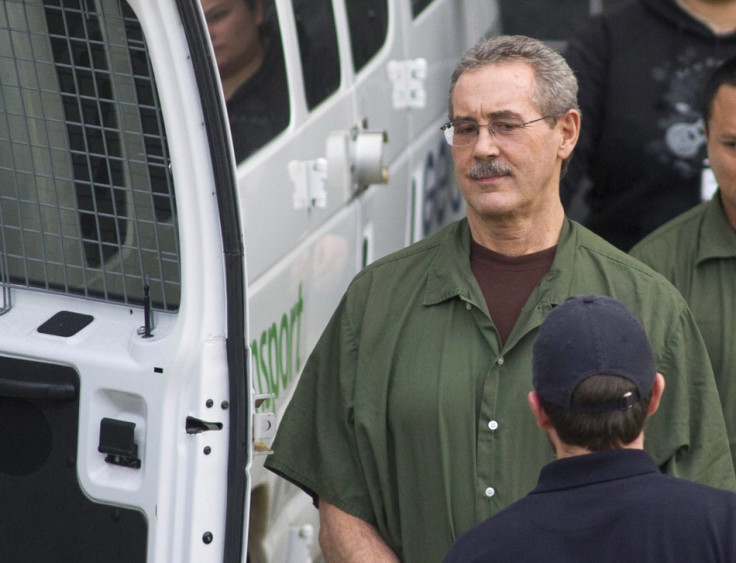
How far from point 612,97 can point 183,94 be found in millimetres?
2088

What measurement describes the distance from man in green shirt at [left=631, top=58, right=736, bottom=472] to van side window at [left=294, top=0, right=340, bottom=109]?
102 cm

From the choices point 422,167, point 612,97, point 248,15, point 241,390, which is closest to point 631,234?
point 612,97

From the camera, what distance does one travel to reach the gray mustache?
107 inches

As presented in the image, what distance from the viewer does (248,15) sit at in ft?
10.5

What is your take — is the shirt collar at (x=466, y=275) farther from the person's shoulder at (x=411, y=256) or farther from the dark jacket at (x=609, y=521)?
the dark jacket at (x=609, y=521)

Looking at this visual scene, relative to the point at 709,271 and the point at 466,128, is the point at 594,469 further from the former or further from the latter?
the point at 709,271

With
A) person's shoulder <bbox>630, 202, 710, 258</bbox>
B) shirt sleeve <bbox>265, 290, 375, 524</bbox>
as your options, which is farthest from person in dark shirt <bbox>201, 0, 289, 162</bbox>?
person's shoulder <bbox>630, 202, 710, 258</bbox>

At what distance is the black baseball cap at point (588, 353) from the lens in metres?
2.05

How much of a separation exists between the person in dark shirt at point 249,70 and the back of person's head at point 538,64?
1.86 feet

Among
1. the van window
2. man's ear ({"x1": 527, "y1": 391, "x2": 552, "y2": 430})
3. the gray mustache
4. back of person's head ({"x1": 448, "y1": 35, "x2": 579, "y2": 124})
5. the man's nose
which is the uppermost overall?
back of person's head ({"x1": 448, "y1": 35, "x2": 579, "y2": 124})

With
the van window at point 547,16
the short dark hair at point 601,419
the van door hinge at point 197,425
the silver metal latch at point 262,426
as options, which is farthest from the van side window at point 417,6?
the short dark hair at point 601,419

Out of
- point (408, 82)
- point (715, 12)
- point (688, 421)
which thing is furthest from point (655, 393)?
point (408, 82)

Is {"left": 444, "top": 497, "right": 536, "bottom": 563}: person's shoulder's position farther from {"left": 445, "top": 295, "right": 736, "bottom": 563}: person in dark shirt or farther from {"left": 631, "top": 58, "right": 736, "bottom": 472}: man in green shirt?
{"left": 631, "top": 58, "right": 736, "bottom": 472}: man in green shirt

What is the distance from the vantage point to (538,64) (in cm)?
278
